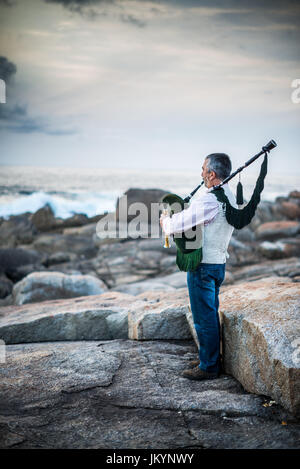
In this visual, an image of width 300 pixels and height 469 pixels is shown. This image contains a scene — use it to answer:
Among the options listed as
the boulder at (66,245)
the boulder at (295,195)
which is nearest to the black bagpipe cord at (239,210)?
the boulder at (66,245)

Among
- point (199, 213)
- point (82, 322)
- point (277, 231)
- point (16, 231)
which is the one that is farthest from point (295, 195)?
point (199, 213)

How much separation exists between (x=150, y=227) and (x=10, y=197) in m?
17.8

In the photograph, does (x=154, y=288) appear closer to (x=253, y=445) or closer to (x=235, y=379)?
(x=235, y=379)

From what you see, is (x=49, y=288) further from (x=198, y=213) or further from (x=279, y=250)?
(x=279, y=250)

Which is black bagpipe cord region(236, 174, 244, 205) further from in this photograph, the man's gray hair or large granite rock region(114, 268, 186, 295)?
large granite rock region(114, 268, 186, 295)

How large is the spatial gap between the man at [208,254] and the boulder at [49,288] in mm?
5170

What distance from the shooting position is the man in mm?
3688

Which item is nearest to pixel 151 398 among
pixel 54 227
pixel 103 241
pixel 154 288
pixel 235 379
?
pixel 235 379

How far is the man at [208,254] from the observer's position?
369 centimetres

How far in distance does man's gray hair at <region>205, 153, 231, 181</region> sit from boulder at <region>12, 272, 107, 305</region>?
5.64 metres

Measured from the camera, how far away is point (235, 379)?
389cm

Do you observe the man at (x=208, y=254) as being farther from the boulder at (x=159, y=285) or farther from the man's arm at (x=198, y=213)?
the boulder at (x=159, y=285)

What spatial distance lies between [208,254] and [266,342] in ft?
3.06
